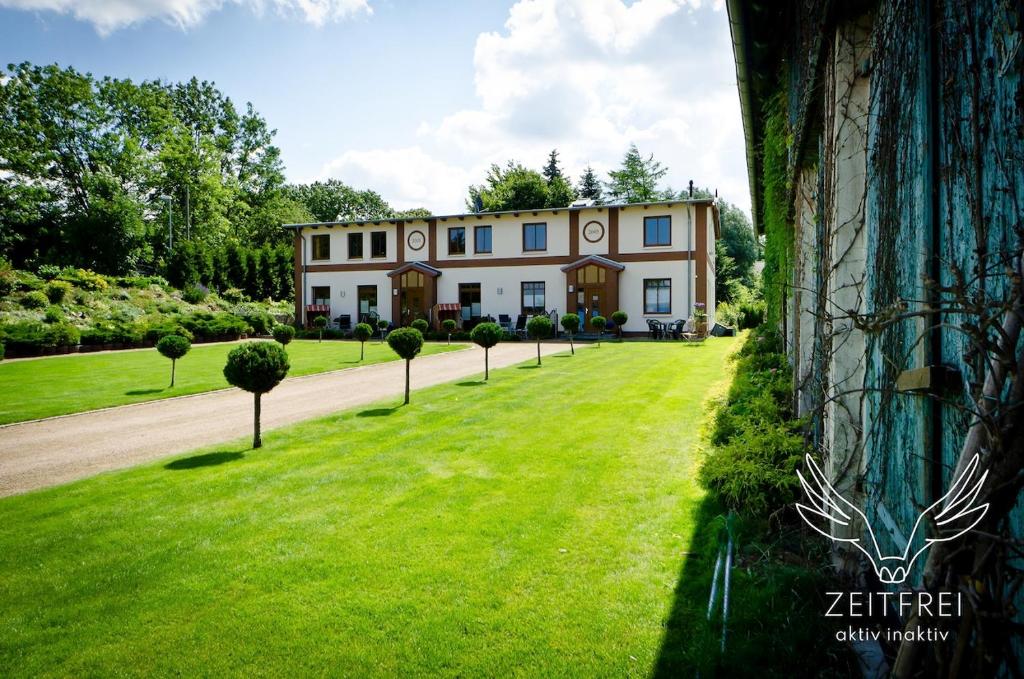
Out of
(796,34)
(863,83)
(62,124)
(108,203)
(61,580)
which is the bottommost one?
(61,580)

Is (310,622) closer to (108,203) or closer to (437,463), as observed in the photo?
(437,463)

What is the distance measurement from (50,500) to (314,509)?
264 cm

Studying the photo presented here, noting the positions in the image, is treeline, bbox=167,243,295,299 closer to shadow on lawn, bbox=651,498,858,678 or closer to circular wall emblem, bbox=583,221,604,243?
circular wall emblem, bbox=583,221,604,243

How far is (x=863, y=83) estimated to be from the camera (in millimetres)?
2781

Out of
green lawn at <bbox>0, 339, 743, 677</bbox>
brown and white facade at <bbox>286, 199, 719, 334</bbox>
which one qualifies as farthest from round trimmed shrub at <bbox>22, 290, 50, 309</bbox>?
green lawn at <bbox>0, 339, 743, 677</bbox>

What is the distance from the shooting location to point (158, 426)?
27.7ft

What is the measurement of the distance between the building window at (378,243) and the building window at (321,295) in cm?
342

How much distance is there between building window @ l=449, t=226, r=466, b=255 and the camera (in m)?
29.9

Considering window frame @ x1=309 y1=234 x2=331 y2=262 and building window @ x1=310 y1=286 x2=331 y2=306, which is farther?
window frame @ x1=309 y1=234 x2=331 y2=262

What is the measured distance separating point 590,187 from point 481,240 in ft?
88.3

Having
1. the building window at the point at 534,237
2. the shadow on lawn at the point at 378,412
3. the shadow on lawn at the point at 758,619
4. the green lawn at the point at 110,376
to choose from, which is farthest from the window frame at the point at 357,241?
the shadow on lawn at the point at 758,619

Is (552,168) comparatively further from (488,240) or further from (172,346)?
(172,346)

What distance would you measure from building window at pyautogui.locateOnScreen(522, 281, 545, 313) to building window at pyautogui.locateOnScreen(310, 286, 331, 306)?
11.6m

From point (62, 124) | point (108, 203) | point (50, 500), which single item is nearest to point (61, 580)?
point (50, 500)
